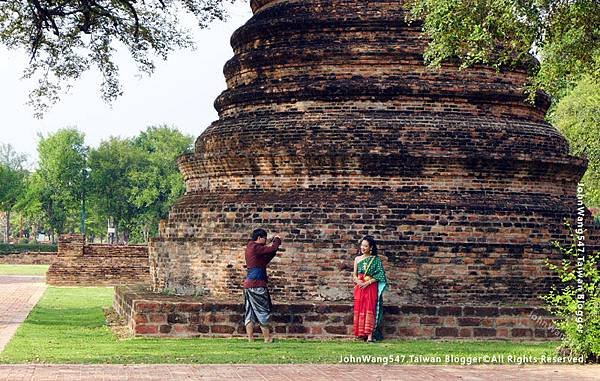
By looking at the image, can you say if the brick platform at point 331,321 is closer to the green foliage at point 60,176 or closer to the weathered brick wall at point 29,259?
the weathered brick wall at point 29,259

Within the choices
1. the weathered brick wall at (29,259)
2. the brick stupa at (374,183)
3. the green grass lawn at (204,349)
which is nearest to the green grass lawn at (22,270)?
the weathered brick wall at (29,259)

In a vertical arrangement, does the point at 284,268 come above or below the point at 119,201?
below

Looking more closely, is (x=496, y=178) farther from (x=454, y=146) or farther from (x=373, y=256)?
(x=373, y=256)

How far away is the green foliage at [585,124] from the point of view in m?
28.8

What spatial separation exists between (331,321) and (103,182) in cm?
4755

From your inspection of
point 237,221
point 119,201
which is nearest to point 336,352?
point 237,221

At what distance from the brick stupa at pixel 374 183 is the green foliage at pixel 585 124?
13545 mm

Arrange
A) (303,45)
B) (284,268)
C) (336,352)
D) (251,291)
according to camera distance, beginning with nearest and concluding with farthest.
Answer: (336,352), (251,291), (284,268), (303,45)

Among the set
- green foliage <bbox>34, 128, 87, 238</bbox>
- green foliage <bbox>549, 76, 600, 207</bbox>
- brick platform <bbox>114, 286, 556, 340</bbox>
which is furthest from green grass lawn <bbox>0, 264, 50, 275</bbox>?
brick platform <bbox>114, 286, 556, 340</bbox>

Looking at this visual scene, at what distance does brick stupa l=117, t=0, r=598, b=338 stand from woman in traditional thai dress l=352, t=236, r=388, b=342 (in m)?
0.32

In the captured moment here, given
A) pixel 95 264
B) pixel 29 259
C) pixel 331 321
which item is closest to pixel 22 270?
pixel 29 259

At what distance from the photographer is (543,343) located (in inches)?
473

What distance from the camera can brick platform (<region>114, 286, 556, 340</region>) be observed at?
12.1 m

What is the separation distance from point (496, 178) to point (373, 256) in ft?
8.83
